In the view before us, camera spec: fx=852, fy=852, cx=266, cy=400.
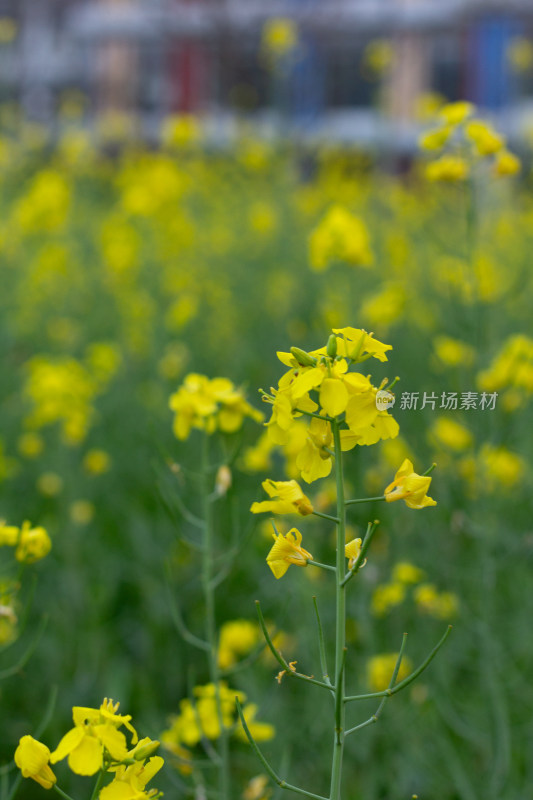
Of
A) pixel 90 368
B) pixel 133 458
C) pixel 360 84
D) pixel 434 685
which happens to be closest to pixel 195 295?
pixel 133 458

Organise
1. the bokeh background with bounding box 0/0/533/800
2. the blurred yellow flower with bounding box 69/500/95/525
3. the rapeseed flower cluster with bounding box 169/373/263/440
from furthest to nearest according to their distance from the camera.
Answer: the blurred yellow flower with bounding box 69/500/95/525 < the bokeh background with bounding box 0/0/533/800 < the rapeseed flower cluster with bounding box 169/373/263/440

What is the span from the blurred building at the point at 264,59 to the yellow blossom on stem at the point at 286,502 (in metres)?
10.9

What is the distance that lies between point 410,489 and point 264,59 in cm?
1301

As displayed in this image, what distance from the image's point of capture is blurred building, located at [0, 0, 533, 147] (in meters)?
14.3

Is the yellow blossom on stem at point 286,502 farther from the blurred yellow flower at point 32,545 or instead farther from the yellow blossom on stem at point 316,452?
the blurred yellow flower at point 32,545

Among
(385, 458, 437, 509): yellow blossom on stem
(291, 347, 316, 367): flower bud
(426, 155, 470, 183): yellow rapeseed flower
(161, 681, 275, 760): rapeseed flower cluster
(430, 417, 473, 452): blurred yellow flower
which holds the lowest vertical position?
(161, 681, 275, 760): rapeseed flower cluster

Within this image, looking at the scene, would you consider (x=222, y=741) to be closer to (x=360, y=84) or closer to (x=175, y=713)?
(x=175, y=713)

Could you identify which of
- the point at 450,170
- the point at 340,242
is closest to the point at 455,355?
the point at 340,242

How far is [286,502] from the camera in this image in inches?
29.4

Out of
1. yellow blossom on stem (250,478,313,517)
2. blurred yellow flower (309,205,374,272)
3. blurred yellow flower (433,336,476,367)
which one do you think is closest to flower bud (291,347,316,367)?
yellow blossom on stem (250,478,313,517)

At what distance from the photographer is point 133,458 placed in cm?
302

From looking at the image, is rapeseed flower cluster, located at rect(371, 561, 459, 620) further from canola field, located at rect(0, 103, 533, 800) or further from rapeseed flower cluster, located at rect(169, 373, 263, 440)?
rapeseed flower cluster, located at rect(169, 373, 263, 440)

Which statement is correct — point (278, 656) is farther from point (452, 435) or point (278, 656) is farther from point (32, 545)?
point (452, 435)

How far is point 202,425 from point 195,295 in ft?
10.2
